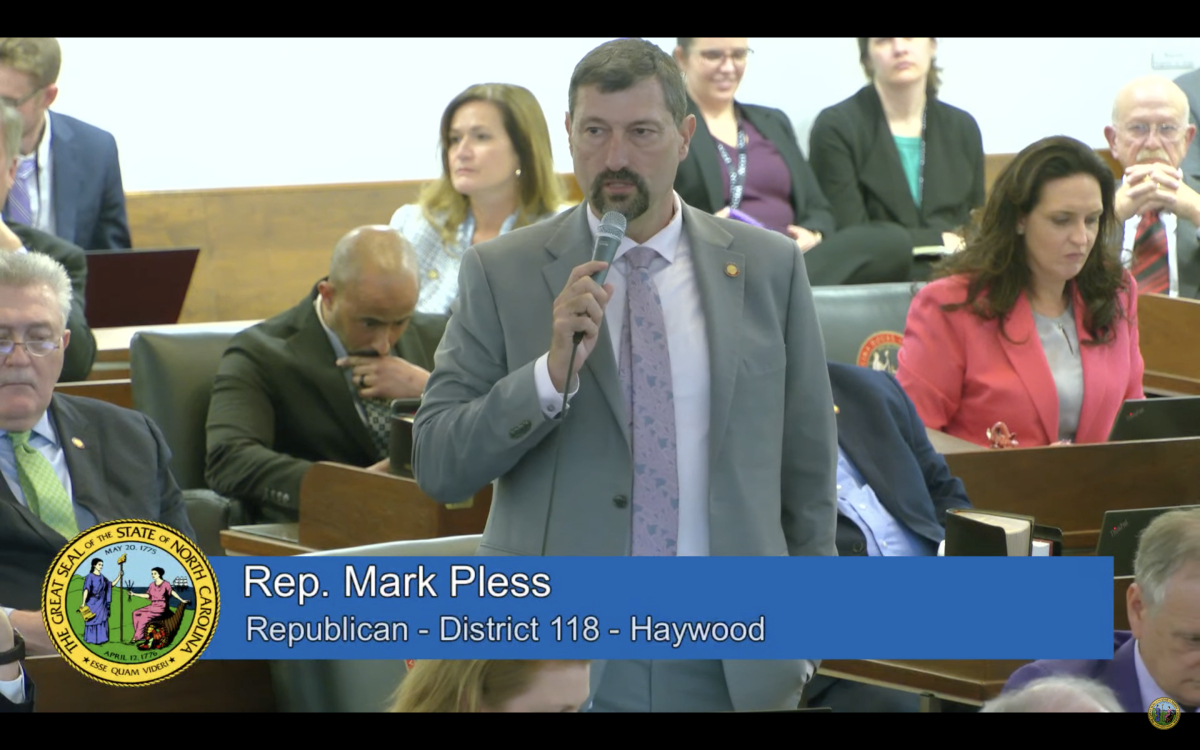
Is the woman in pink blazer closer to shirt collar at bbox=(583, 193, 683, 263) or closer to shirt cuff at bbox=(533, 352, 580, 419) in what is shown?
shirt collar at bbox=(583, 193, 683, 263)

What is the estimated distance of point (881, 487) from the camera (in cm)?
278

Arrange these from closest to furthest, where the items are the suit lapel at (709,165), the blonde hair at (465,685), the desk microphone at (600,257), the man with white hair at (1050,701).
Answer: the man with white hair at (1050,701), the blonde hair at (465,685), the desk microphone at (600,257), the suit lapel at (709,165)

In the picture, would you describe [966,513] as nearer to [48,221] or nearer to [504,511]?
[504,511]

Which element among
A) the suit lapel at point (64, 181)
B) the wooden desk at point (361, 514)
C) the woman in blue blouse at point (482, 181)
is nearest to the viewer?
the wooden desk at point (361, 514)

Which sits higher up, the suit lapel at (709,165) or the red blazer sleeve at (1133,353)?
the suit lapel at (709,165)

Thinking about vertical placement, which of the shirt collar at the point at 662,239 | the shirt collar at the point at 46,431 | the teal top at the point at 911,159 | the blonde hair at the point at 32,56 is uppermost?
the blonde hair at the point at 32,56

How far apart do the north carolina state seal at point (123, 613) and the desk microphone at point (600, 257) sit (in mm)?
462

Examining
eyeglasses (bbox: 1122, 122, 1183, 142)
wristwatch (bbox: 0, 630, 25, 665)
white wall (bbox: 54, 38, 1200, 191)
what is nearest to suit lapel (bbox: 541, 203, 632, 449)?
wristwatch (bbox: 0, 630, 25, 665)

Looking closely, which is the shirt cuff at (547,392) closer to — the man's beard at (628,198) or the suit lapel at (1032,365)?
the man's beard at (628,198)

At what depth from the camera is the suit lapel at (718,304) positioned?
1.93m

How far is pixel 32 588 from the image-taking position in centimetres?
228

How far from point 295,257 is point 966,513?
14.3 ft

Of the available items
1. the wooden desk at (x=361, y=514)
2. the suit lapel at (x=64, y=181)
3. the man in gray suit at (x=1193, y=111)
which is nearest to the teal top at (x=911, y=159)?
the man in gray suit at (x=1193, y=111)

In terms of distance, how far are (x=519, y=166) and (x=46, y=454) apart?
6.47 feet
